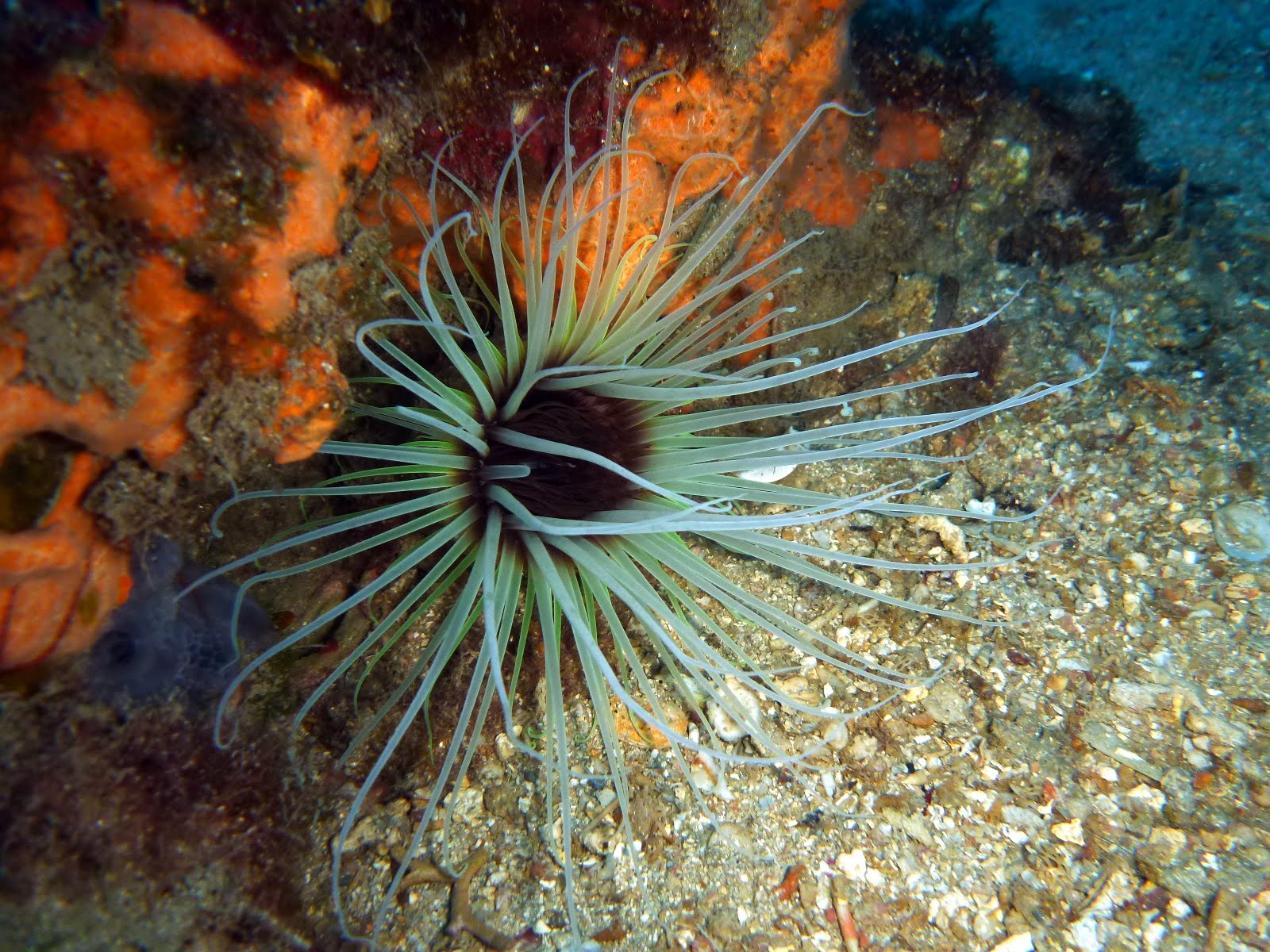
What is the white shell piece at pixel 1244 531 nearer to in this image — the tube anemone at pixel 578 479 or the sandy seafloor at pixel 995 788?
the sandy seafloor at pixel 995 788

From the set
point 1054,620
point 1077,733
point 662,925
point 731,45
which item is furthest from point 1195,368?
point 662,925

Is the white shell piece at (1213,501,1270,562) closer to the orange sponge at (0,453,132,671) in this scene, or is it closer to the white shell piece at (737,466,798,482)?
the white shell piece at (737,466,798,482)

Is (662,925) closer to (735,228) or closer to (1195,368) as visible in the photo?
(735,228)

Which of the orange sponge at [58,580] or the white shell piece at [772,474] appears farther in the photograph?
the white shell piece at [772,474]

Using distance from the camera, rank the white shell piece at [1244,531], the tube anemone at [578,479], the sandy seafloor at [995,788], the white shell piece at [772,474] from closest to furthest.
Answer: the tube anemone at [578,479] < the sandy seafloor at [995,788] < the white shell piece at [1244,531] < the white shell piece at [772,474]

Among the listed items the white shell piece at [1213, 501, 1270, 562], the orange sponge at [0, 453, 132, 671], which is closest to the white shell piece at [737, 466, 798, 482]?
the white shell piece at [1213, 501, 1270, 562]

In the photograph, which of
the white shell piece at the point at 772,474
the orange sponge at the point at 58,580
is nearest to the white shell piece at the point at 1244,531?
the white shell piece at the point at 772,474
